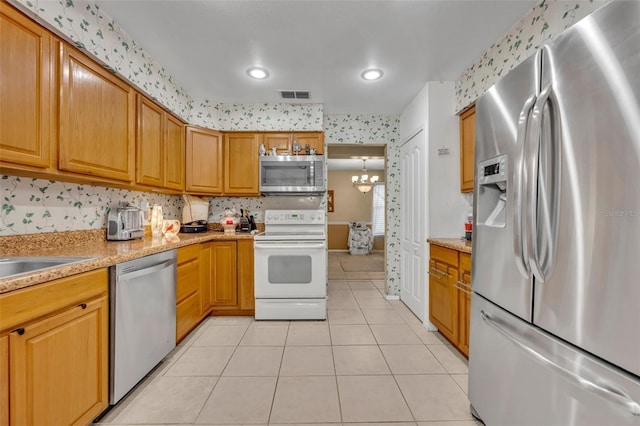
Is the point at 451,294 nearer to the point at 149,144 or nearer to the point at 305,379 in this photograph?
the point at 305,379

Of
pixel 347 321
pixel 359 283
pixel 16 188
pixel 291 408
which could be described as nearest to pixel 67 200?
pixel 16 188

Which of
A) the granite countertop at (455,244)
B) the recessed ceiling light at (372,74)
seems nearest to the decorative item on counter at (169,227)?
the recessed ceiling light at (372,74)

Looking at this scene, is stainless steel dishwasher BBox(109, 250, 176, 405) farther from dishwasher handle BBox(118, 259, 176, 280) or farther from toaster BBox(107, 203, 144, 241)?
toaster BBox(107, 203, 144, 241)

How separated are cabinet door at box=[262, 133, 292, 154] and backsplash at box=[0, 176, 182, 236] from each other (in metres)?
1.57

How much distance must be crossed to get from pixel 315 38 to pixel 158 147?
1668mm

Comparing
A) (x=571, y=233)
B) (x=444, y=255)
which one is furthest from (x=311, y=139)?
(x=571, y=233)

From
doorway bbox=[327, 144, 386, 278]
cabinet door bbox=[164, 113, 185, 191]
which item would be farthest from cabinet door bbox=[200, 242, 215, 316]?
doorway bbox=[327, 144, 386, 278]

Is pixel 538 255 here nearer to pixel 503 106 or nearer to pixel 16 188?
pixel 503 106

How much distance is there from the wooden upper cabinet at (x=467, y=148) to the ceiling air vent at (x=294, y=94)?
5.44ft

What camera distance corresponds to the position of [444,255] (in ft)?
7.42

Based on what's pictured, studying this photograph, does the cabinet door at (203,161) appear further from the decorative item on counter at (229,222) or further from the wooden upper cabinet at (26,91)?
the wooden upper cabinet at (26,91)

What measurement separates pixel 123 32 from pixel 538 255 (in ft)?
9.49

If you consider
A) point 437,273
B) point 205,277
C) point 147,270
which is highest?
point 147,270

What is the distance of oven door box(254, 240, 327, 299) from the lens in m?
2.78
